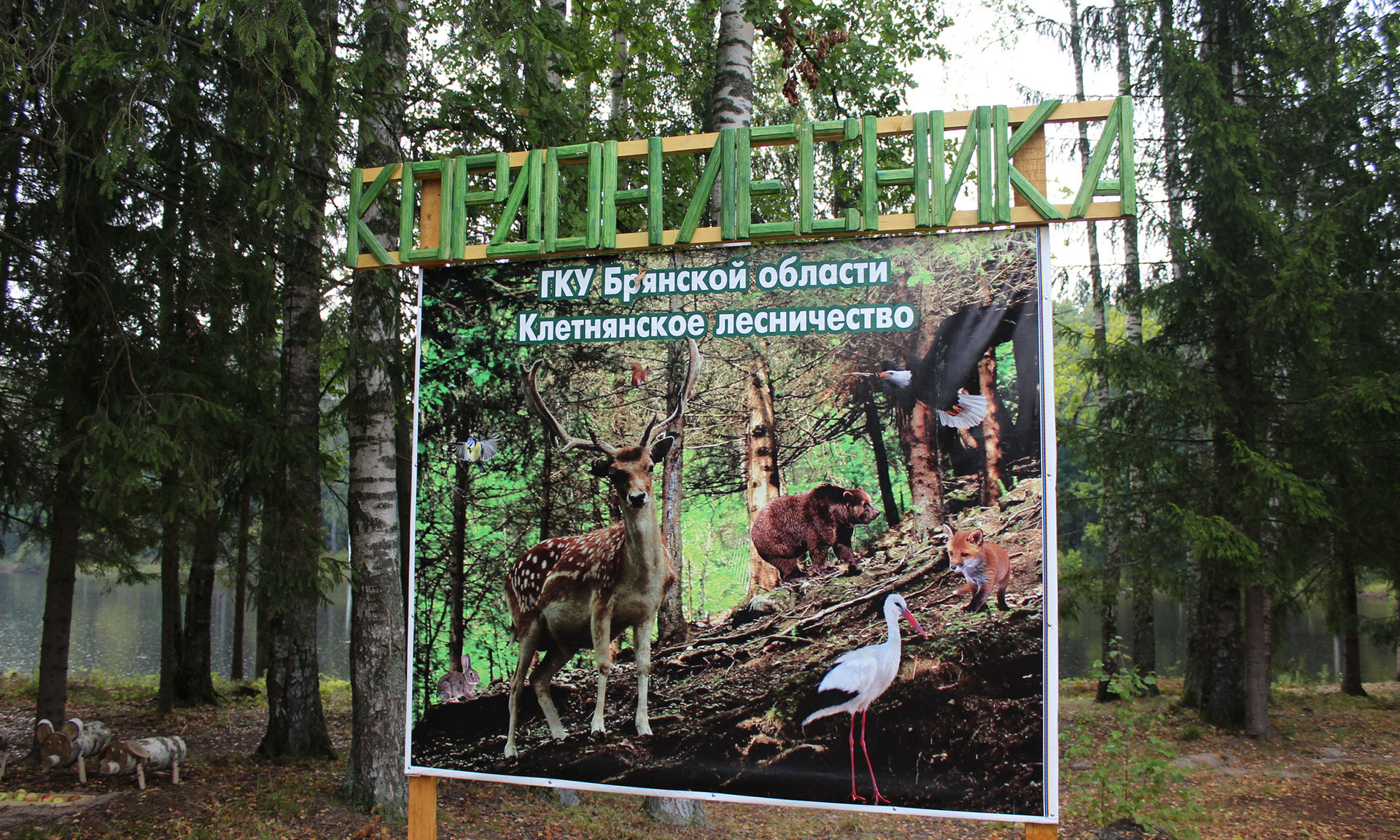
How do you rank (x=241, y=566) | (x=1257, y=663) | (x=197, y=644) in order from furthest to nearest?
(x=197, y=644) < (x=1257, y=663) < (x=241, y=566)

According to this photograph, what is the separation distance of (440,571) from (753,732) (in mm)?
1924

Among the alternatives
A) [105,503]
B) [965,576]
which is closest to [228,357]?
[105,503]

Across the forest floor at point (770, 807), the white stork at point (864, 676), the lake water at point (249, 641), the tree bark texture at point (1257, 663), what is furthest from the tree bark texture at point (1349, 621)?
the white stork at point (864, 676)

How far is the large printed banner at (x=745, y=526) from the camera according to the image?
3.98 metres

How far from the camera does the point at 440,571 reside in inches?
189

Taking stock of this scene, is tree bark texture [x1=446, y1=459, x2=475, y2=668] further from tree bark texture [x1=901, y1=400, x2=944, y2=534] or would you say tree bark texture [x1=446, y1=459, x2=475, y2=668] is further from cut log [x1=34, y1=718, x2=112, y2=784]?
cut log [x1=34, y1=718, x2=112, y2=784]

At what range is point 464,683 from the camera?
471 centimetres

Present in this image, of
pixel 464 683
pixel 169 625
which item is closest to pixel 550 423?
pixel 464 683

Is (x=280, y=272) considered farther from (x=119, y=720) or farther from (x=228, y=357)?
(x=119, y=720)

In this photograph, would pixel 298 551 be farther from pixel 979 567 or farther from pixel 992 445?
pixel 992 445

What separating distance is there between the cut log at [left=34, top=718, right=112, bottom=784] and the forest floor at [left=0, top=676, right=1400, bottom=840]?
18 centimetres

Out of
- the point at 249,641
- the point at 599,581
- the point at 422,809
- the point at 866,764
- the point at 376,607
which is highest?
the point at 599,581

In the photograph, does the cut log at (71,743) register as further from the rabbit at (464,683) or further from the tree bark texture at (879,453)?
the tree bark texture at (879,453)

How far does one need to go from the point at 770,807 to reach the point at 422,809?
4.23 m
